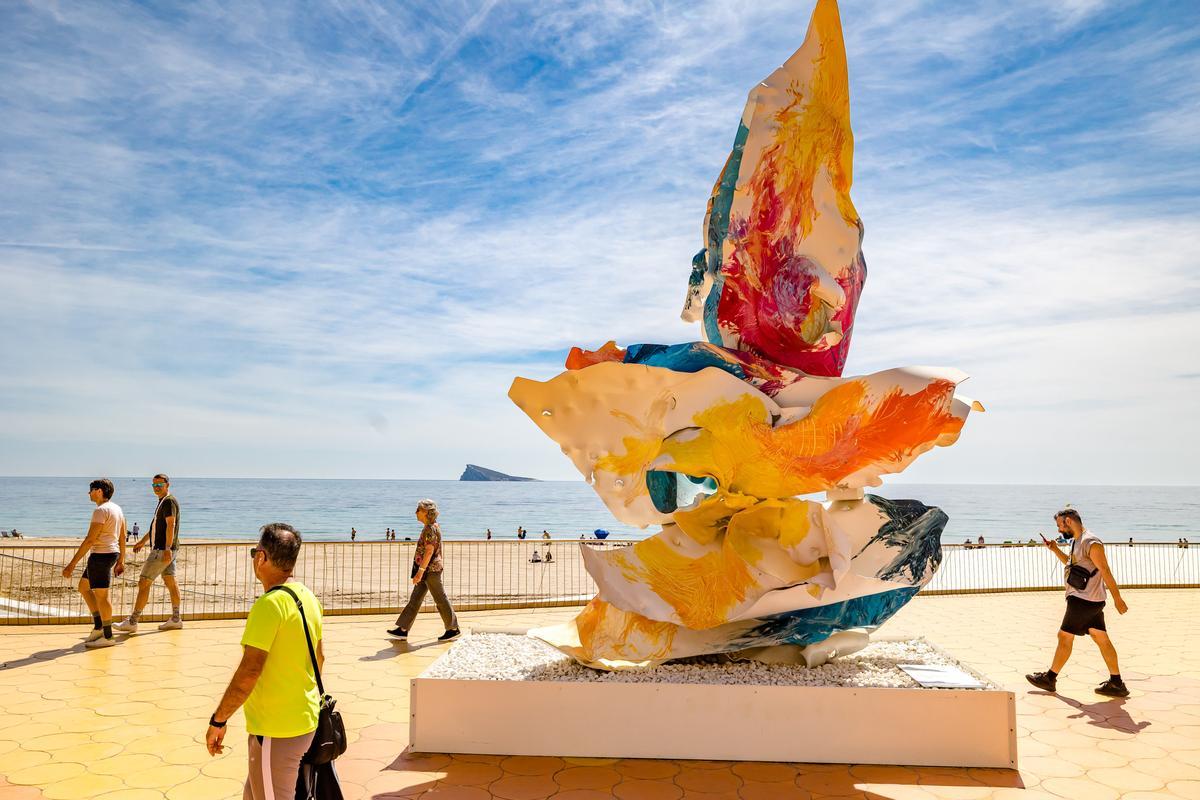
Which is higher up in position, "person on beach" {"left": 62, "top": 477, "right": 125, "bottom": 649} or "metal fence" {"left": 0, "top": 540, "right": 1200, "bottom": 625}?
"person on beach" {"left": 62, "top": 477, "right": 125, "bottom": 649}

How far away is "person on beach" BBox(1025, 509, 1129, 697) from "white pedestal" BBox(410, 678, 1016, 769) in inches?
87.4

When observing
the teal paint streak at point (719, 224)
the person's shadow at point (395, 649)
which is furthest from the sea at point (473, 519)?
the teal paint streak at point (719, 224)

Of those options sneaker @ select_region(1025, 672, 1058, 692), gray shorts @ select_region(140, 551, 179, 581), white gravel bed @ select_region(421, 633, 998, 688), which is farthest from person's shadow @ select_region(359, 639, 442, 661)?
sneaker @ select_region(1025, 672, 1058, 692)

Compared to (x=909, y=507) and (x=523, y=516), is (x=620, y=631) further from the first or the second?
(x=523, y=516)

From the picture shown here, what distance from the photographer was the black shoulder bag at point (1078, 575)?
24.6 ft

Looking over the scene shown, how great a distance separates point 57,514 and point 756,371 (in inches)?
3246

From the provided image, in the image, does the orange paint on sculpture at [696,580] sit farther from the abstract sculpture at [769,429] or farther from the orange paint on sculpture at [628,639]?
the orange paint on sculpture at [628,639]

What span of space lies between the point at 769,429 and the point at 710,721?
2.10 m

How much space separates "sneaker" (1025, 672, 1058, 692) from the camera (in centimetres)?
765

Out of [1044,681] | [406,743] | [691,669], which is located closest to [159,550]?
[406,743]

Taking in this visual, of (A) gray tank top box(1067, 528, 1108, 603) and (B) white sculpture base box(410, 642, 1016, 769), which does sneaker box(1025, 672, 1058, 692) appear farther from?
(B) white sculpture base box(410, 642, 1016, 769)

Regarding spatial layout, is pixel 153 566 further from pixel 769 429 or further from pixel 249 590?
pixel 249 590

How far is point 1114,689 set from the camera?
7.47 metres

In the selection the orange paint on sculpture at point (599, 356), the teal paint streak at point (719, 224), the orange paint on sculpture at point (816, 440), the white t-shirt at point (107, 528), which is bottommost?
the white t-shirt at point (107, 528)
